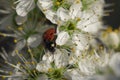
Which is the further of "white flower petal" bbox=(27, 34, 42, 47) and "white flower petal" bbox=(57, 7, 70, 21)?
"white flower petal" bbox=(27, 34, 42, 47)

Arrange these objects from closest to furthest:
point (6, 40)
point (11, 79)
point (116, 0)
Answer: point (11, 79)
point (6, 40)
point (116, 0)

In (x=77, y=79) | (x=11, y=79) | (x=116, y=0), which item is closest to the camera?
(x=77, y=79)

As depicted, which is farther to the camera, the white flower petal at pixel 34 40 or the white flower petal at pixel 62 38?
the white flower petal at pixel 34 40

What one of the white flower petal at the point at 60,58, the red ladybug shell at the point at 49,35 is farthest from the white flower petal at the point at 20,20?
the white flower petal at the point at 60,58

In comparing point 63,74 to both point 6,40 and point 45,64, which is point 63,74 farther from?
point 6,40

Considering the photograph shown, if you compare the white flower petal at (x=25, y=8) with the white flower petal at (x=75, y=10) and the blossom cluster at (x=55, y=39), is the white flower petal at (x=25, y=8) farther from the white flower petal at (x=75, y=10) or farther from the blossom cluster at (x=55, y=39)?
the white flower petal at (x=75, y=10)

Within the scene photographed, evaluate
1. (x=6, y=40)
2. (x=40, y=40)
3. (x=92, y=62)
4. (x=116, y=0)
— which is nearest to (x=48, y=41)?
(x=40, y=40)

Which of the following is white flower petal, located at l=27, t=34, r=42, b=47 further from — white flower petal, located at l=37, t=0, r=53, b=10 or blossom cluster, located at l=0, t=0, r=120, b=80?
white flower petal, located at l=37, t=0, r=53, b=10

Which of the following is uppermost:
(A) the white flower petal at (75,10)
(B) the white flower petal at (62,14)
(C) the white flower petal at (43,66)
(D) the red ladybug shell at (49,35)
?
(A) the white flower petal at (75,10)

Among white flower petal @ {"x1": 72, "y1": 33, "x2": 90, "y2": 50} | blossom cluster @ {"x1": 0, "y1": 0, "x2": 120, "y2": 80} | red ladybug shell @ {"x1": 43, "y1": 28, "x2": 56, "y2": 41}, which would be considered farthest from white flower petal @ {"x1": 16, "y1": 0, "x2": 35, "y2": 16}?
white flower petal @ {"x1": 72, "y1": 33, "x2": 90, "y2": 50}
